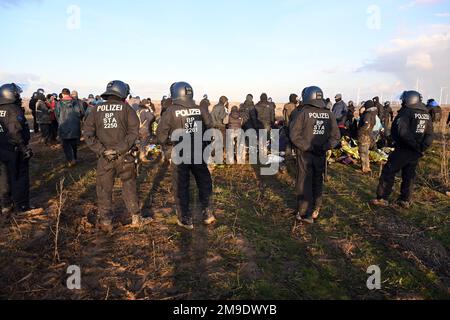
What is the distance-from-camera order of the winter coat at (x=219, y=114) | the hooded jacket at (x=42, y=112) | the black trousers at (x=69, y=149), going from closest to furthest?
the black trousers at (x=69, y=149)
the winter coat at (x=219, y=114)
the hooded jacket at (x=42, y=112)

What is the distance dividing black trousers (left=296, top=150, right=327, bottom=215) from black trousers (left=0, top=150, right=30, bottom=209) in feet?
16.0

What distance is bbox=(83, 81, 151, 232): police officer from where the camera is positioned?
4.98 metres

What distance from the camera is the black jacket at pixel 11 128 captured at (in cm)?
565

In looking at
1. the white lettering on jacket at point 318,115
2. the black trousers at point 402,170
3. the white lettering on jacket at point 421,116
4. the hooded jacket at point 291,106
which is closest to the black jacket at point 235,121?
the hooded jacket at point 291,106

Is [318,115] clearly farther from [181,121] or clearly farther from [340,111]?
[340,111]

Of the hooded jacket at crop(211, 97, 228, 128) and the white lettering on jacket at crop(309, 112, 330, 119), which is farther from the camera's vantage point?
the hooded jacket at crop(211, 97, 228, 128)

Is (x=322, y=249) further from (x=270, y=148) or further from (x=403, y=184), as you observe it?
(x=270, y=148)

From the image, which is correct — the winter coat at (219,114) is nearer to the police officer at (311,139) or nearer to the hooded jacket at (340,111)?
the hooded jacket at (340,111)

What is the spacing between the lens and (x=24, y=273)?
13.2ft

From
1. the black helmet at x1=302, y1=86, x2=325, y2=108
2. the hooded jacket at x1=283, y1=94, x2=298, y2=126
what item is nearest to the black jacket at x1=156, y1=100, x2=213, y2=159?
the black helmet at x1=302, y1=86, x2=325, y2=108

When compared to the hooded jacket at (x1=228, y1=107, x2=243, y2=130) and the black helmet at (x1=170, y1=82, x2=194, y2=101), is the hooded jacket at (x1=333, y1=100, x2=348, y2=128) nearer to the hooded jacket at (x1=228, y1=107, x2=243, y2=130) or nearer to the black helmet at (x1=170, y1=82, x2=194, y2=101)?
the hooded jacket at (x1=228, y1=107, x2=243, y2=130)

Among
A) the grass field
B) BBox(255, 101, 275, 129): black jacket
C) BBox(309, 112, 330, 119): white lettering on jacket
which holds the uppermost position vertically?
BBox(255, 101, 275, 129): black jacket
